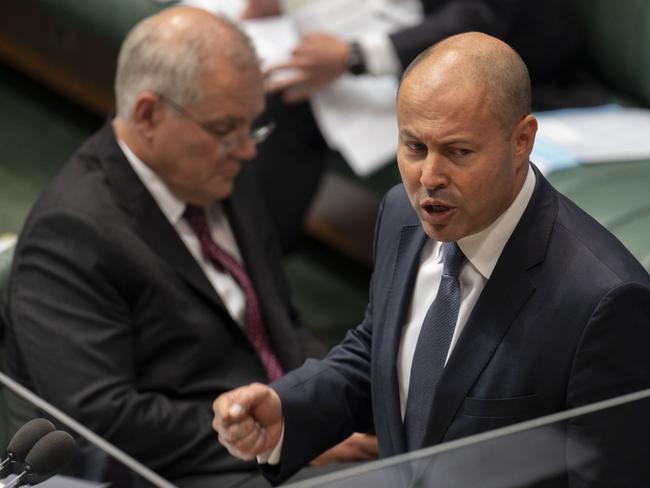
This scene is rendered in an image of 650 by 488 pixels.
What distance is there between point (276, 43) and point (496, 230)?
1645 millimetres

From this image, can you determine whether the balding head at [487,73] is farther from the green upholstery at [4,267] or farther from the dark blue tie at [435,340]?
the green upholstery at [4,267]

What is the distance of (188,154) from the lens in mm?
2045

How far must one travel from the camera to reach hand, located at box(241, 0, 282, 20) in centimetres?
294

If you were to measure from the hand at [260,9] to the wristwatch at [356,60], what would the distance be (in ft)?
0.86

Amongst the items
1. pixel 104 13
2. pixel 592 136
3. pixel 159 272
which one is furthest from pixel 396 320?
pixel 104 13

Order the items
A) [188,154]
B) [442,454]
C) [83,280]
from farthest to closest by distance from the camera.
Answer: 1. [188,154]
2. [83,280]
3. [442,454]

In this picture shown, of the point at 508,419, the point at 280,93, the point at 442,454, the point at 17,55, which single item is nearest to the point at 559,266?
the point at 508,419

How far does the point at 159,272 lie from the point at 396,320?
604mm

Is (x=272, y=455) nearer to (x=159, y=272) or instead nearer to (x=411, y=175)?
(x=411, y=175)

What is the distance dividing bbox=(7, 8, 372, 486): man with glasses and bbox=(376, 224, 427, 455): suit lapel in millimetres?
377

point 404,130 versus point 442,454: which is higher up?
point 404,130

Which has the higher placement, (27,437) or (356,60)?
(27,437)

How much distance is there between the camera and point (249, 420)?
1413mm

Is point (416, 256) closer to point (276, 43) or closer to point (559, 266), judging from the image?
point (559, 266)
